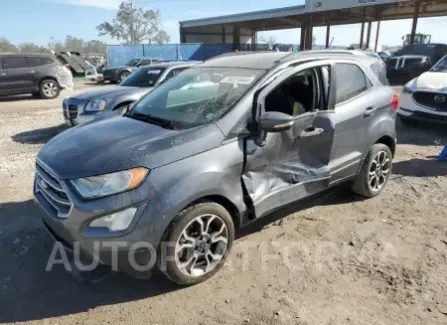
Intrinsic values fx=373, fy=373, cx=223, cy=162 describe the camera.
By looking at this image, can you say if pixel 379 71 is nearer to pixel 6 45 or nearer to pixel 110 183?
pixel 110 183

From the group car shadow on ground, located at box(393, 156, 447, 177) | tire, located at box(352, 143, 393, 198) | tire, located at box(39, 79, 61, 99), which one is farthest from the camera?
tire, located at box(39, 79, 61, 99)

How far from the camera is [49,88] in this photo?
1467 centimetres

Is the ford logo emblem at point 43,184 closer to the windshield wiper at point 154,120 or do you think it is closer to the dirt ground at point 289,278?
the dirt ground at point 289,278

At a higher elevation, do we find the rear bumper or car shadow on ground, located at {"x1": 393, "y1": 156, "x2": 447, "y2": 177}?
the rear bumper

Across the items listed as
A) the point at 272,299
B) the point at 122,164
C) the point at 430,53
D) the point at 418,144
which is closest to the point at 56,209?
the point at 122,164

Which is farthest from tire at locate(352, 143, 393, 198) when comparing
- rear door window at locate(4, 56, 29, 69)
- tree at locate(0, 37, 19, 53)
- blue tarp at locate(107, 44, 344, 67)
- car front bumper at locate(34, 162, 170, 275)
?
tree at locate(0, 37, 19, 53)

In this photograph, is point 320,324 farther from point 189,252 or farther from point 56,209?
point 56,209

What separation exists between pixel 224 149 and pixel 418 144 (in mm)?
5843

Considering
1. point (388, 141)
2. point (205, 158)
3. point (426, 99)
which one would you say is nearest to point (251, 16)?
point (426, 99)

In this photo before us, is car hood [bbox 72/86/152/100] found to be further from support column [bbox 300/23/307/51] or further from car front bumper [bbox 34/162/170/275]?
support column [bbox 300/23/307/51]

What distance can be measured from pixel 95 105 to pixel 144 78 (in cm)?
141

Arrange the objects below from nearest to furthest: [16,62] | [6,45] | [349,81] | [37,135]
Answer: [349,81] < [37,135] < [16,62] < [6,45]

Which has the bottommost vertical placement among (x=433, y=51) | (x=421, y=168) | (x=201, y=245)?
(x=421, y=168)

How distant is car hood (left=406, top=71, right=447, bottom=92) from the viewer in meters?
7.53
